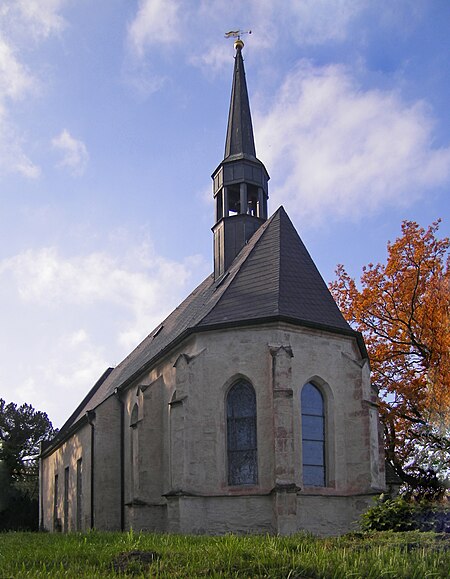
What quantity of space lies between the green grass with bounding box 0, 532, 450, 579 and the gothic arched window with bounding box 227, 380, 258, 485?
27.2 ft

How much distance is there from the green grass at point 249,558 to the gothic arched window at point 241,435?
8.29 meters

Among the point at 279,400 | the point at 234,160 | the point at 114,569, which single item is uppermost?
the point at 234,160

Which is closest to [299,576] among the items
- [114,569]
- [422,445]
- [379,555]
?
[379,555]

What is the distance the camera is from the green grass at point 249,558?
8.06 m

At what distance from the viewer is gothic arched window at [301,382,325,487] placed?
1923 centimetres

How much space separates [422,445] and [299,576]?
18.1m

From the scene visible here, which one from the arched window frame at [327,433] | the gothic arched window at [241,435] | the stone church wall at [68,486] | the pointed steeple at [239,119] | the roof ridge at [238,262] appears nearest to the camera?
the gothic arched window at [241,435]

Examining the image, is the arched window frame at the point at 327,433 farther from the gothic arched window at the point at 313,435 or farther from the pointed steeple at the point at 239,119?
the pointed steeple at the point at 239,119

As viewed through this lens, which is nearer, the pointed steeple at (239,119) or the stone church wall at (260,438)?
the stone church wall at (260,438)

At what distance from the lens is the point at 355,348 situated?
21312mm

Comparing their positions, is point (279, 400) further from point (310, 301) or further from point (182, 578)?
point (182, 578)

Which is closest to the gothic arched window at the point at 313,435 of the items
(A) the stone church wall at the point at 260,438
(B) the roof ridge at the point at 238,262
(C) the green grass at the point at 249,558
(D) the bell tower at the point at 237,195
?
(A) the stone church wall at the point at 260,438

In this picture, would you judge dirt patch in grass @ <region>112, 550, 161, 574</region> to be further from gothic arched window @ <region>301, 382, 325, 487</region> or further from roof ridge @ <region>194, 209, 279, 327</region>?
roof ridge @ <region>194, 209, 279, 327</region>

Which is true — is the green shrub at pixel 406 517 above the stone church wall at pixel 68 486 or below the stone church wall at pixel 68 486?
above
